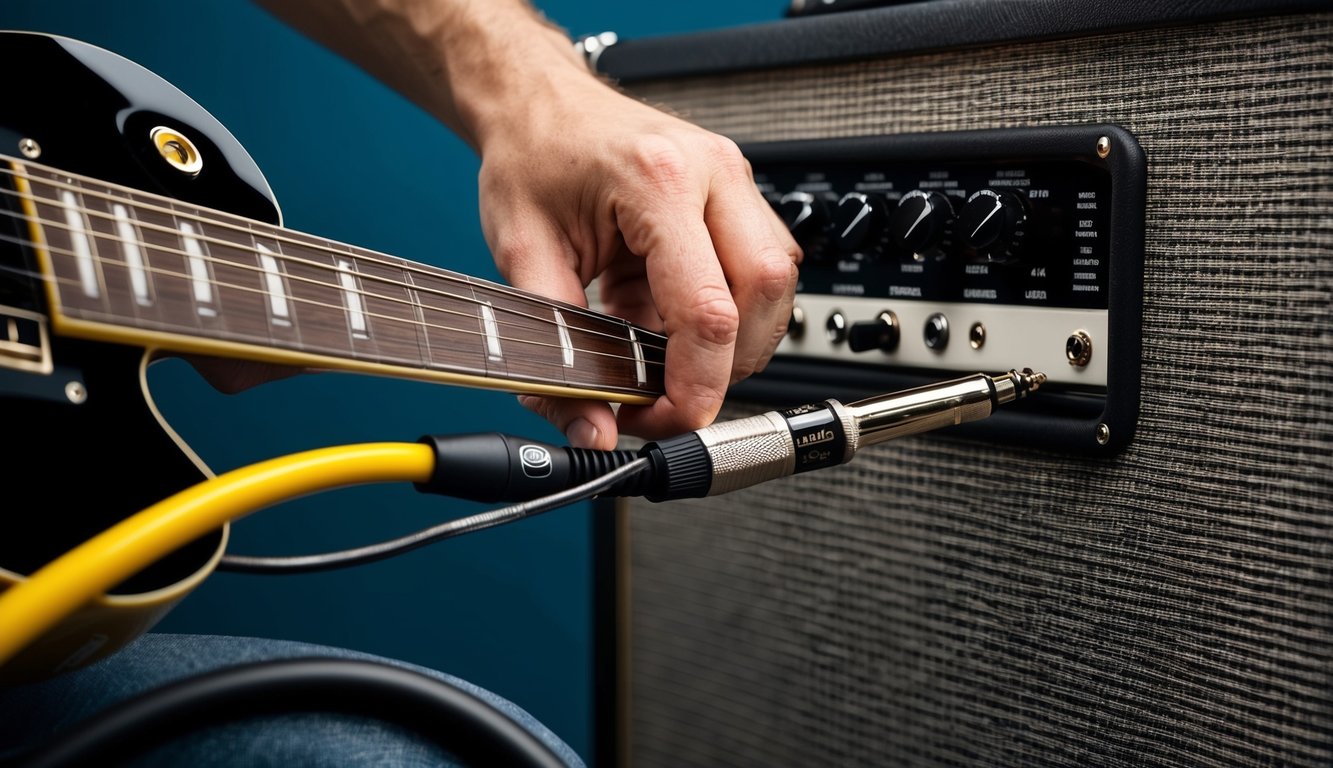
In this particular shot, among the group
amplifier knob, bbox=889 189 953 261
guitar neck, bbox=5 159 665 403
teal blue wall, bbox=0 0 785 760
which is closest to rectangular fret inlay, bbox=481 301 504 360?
guitar neck, bbox=5 159 665 403

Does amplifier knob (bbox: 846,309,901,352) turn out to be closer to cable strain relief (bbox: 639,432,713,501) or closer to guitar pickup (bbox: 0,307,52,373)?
cable strain relief (bbox: 639,432,713,501)

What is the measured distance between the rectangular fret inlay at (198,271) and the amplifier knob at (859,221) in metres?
0.35

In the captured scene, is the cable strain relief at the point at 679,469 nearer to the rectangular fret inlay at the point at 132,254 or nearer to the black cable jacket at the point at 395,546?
the black cable jacket at the point at 395,546

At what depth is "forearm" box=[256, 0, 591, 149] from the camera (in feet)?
1.89

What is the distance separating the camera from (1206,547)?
1.61 ft

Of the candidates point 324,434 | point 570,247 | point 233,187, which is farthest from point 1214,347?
point 324,434

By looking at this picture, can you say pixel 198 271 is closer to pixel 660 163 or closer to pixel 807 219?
pixel 660 163

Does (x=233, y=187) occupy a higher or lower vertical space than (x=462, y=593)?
higher

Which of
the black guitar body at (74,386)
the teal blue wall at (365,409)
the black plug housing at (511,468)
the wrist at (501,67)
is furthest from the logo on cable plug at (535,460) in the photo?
the teal blue wall at (365,409)

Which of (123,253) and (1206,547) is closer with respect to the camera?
(123,253)

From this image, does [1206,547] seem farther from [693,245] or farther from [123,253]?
[123,253]

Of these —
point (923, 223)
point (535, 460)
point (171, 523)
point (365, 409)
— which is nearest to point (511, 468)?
point (535, 460)

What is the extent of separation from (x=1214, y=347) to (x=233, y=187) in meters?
0.44

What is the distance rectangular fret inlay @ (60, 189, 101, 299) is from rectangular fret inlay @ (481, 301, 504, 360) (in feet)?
0.48
